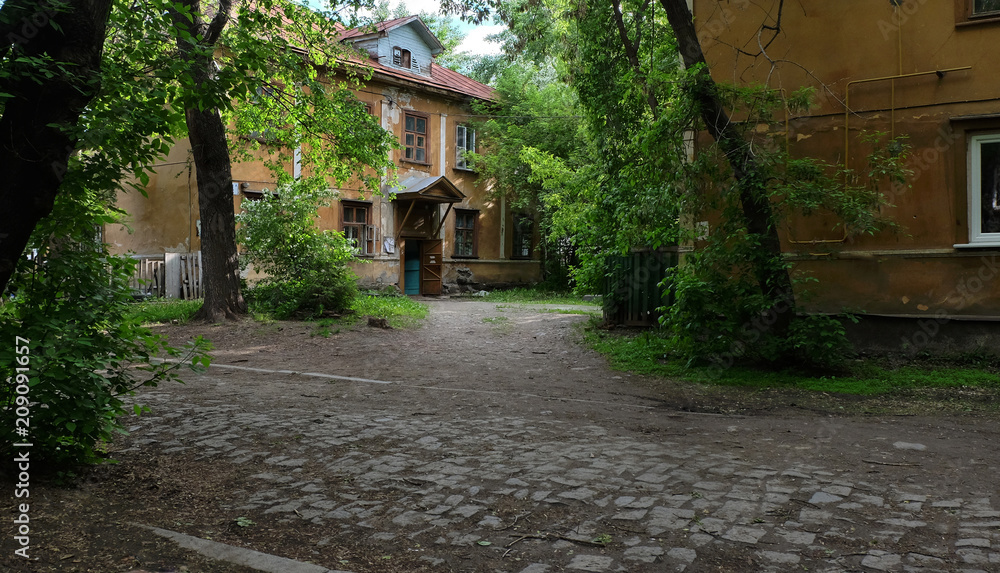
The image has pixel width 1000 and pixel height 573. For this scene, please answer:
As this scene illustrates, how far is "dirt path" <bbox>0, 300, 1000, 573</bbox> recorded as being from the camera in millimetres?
3457

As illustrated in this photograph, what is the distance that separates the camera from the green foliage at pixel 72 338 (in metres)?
3.79

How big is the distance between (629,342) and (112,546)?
928 centimetres

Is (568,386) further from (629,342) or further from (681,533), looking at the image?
(681,533)

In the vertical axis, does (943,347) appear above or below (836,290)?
below

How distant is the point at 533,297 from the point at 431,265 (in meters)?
4.13

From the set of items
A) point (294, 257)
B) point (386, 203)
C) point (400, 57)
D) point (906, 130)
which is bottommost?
point (294, 257)

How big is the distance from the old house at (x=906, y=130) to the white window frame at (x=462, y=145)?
18.3m

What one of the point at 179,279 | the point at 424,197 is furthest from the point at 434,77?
the point at 179,279

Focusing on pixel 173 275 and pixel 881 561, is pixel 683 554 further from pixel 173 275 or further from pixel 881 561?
pixel 173 275

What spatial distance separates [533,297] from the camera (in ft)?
86.5

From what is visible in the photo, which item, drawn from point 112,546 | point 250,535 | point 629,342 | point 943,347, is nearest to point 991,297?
point 943,347

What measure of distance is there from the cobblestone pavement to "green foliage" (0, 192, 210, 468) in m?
1.01

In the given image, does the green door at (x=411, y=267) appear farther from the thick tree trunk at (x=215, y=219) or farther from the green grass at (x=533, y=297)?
the thick tree trunk at (x=215, y=219)

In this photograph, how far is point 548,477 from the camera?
183 inches
